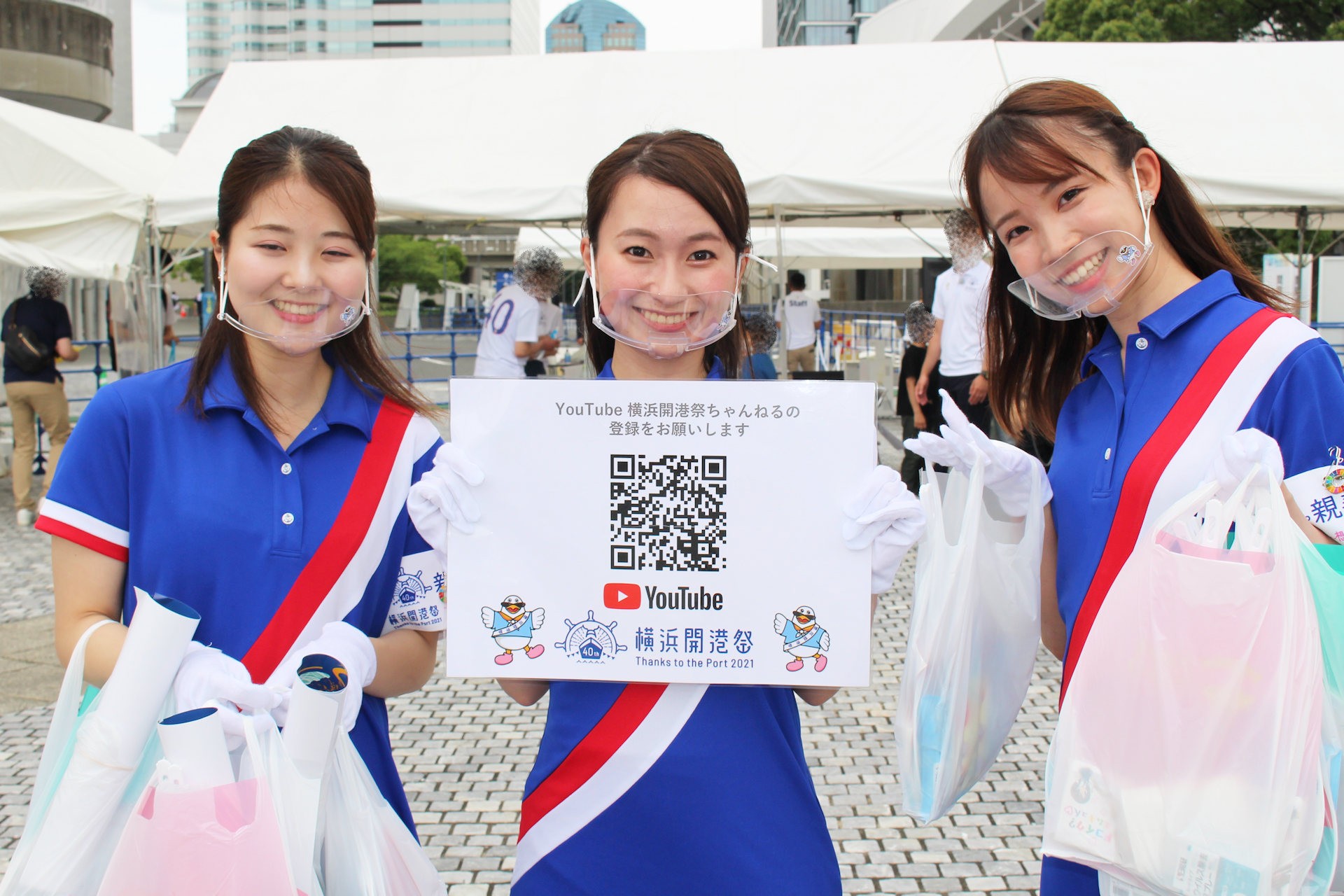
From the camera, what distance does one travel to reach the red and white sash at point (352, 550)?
65.1 inches

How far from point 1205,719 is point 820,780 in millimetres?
2646

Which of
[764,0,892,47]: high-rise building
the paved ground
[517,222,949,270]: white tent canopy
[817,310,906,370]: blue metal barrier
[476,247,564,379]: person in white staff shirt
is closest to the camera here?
the paved ground

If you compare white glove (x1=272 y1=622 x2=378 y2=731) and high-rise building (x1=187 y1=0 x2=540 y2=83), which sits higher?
high-rise building (x1=187 y1=0 x2=540 y2=83)

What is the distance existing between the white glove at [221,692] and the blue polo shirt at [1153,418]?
4.08 feet

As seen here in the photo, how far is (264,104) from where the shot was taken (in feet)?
30.2

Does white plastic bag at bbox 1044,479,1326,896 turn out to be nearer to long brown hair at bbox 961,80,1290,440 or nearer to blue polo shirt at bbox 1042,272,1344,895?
blue polo shirt at bbox 1042,272,1344,895

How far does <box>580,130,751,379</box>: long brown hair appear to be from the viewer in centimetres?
168

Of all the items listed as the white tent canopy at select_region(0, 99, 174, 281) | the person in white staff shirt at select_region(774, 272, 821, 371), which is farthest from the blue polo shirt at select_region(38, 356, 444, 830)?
the person in white staff shirt at select_region(774, 272, 821, 371)

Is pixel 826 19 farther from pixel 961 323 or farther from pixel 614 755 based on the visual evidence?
pixel 614 755

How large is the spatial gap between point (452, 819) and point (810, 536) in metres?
2.49

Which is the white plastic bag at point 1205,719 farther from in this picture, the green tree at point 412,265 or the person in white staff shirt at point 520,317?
the green tree at point 412,265

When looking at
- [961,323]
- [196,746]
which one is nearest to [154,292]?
[961,323]

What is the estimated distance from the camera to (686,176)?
1670 mm

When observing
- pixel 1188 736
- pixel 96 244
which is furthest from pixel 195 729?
pixel 96 244
